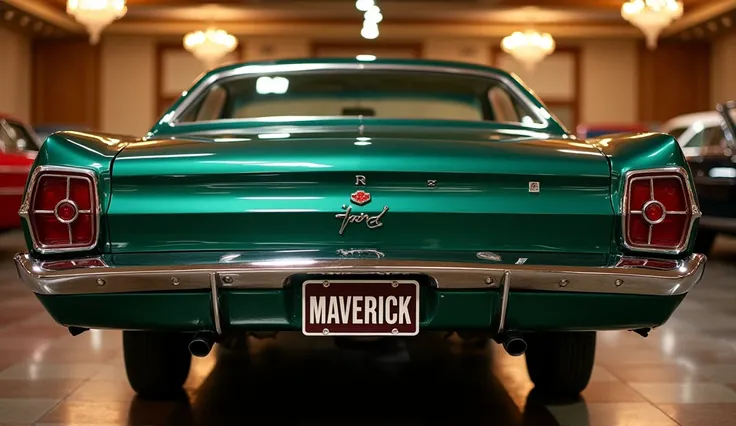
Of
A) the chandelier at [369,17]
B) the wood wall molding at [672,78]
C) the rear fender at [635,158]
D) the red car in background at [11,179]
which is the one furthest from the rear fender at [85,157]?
the wood wall molding at [672,78]

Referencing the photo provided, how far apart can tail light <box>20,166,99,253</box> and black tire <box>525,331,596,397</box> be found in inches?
61.5

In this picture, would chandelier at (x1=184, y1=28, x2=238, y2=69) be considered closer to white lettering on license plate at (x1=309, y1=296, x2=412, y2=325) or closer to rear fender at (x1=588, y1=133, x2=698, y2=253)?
rear fender at (x1=588, y1=133, x2=698, y2=253)

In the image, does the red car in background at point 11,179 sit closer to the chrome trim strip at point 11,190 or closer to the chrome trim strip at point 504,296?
the chrome trim strip at point 11,190

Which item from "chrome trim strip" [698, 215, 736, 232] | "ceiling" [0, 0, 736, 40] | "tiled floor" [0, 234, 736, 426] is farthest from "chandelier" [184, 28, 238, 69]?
"tiled floor" [0, 234, 736, 426]

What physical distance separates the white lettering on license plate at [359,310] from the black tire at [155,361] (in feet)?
2.99

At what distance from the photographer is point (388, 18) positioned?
1812 cm

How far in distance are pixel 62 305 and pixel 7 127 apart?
22.5 ft

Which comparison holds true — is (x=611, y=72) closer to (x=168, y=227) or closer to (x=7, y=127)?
(x=7, y=127)

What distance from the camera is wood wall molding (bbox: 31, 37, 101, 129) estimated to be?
1909cm

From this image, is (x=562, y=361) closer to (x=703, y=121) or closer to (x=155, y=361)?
(x=155, y=361)

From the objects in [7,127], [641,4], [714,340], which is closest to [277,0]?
[641,4]

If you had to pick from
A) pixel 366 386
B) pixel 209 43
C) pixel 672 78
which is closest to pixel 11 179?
pixel 366 386

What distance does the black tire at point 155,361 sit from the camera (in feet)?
10.2

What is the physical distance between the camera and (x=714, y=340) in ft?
15.6
